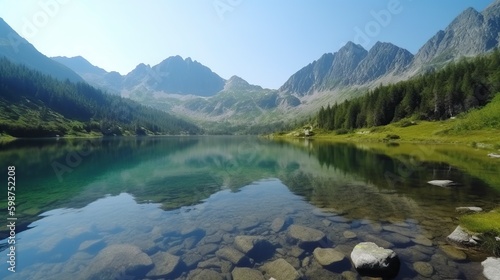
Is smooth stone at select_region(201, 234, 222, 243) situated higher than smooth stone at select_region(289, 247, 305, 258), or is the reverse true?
smooth stone at select_region(289, 247, 305, 258)

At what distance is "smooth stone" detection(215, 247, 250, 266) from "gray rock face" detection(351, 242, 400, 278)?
6.20m

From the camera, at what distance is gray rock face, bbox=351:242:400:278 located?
14.1m

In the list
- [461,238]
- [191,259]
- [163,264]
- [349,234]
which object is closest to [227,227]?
[191,259]

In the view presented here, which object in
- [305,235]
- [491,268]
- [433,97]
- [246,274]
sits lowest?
[246,274]

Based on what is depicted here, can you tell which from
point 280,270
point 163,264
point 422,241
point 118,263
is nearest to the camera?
point 280,270

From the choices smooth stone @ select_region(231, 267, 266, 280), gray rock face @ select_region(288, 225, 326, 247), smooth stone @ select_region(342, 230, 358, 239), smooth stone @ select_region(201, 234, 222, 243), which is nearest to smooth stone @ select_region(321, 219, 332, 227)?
smooth stone @ select_region(342, 230, 358, 239)

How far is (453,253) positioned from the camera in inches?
639

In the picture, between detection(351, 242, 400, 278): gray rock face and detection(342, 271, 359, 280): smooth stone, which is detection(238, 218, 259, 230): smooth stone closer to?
detection(342, 271, 359, 280): smooth stone

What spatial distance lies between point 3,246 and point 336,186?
34.0 meters

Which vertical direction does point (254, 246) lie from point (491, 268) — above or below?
below

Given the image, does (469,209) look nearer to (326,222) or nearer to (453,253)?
(453,253)

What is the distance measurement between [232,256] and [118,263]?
6.64 meters

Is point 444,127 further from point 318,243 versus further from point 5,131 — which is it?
point 5,131

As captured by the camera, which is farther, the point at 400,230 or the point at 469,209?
the point at 469,209
